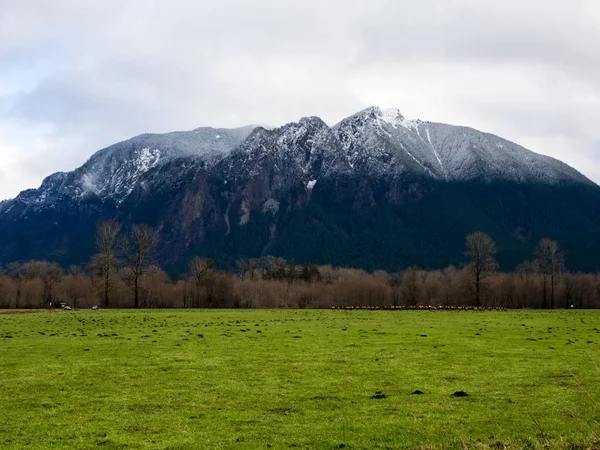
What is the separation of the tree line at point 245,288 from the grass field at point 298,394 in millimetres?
86313

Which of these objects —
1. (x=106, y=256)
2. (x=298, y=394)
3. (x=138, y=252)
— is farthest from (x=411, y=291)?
(x=298, y=394)

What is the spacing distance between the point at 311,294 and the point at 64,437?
150 metres

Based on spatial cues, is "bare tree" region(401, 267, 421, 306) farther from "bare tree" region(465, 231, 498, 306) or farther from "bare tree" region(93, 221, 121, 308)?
"bare tree" region(93, 221, 121, 308)

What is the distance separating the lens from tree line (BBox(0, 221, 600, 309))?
403 ft

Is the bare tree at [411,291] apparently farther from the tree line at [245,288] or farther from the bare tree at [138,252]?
the bare tree at [138,252]

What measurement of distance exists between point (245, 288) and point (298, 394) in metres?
136

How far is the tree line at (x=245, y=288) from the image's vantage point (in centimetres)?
12275

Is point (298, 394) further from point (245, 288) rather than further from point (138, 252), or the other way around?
point (245, 288)

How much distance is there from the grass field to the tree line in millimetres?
86313

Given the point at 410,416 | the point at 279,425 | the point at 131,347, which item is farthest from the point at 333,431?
the point at 131,347

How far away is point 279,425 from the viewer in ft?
56.7

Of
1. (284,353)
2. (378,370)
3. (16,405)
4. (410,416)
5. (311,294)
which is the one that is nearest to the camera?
(410,416)

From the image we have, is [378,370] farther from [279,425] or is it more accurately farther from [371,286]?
[371,286]

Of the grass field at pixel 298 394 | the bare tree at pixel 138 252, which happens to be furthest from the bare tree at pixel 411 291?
the grass field at pixel 298 394
